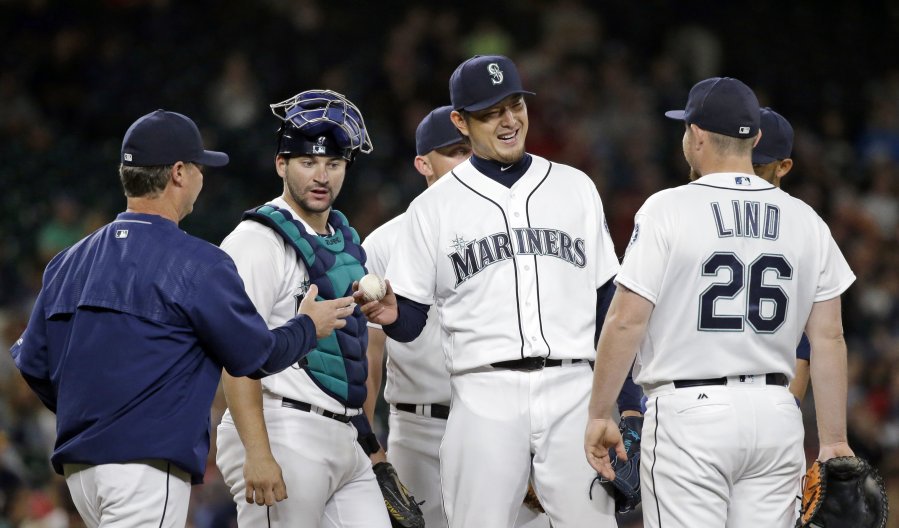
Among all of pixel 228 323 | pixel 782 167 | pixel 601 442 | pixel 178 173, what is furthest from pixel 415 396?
pixel 782 167

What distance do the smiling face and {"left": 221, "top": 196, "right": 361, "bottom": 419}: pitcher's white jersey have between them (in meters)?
0.84

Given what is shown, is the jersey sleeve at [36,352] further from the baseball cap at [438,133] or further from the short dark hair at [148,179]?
the baseball cap at [438,133]

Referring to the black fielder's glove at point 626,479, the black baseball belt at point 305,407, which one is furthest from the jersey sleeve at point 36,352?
the black fielder's glove at point 626,479

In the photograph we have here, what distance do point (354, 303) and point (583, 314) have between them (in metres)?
0.81

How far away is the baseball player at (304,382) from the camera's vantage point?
421cm

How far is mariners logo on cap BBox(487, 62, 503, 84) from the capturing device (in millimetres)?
4250

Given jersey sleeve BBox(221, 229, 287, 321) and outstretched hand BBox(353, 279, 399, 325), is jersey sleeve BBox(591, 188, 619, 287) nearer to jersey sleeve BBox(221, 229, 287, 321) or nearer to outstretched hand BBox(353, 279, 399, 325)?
outstretched hand BBox(353, 279, 399, 325)

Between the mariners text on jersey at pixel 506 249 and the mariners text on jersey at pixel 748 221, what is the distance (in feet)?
1.73

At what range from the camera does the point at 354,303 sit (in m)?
4.23

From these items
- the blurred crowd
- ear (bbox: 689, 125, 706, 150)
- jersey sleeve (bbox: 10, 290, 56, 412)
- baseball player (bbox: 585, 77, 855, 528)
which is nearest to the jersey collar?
baseball player (bbox: 585, 77, 855, 528)

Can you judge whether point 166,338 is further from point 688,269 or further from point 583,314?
point 688,269

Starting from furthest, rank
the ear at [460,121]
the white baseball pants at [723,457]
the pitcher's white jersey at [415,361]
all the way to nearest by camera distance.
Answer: the pitcher's white jersey at [415,361] < the ear at [460,121] < the white baseball pants at [723,457]

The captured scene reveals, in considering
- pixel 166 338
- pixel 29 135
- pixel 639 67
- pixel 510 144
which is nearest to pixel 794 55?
pixel 639 67

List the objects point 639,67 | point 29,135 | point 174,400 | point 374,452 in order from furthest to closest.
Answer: point 639,67, point 29,135, point 374,452, point 174,400
